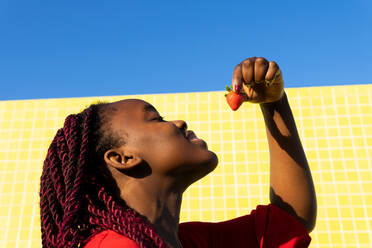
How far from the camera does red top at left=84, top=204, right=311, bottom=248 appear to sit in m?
1.19

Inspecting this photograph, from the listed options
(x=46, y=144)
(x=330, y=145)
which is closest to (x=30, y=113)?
(x=46, y=144)

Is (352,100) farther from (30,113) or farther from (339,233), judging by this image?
(30,113)

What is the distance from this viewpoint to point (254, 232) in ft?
4.11

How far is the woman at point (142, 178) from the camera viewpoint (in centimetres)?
99

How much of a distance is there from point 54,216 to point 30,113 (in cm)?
398

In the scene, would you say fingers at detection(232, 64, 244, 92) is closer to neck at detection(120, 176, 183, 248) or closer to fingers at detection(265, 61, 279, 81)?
fingers at detection(265, 61, 279, 81)

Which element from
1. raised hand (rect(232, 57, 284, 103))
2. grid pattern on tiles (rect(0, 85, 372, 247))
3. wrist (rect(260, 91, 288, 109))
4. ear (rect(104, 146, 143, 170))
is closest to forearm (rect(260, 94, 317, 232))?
wrist (rect(260, 91, 288, 109))

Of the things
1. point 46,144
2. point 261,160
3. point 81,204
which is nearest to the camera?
point 81,204

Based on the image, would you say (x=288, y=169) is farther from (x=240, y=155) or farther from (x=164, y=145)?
(x=240, y=155)

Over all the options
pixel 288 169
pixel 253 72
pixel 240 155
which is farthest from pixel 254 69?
pixel 240 155

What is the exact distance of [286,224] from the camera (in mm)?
1193

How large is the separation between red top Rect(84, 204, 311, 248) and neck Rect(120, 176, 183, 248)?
0.15m

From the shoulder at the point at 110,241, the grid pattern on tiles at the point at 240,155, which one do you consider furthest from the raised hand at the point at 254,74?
the grid pattern on tiles at the point at 240,155

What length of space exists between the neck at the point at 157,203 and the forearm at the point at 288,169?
0.35 metres
